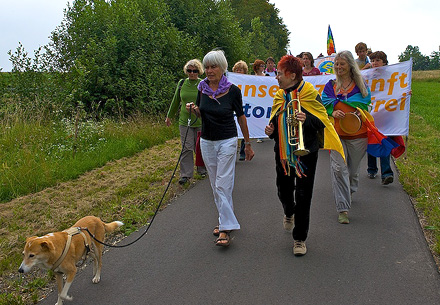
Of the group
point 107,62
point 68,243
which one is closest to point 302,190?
point 68,243

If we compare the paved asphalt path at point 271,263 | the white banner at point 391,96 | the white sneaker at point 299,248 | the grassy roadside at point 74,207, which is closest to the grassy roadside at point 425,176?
the paved asphalt path at point 271,263

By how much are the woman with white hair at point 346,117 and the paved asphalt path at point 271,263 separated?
0.43 metres

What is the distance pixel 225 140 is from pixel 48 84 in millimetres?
9792

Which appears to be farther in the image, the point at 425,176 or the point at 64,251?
the point at 425,176

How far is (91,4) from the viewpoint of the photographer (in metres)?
15.0

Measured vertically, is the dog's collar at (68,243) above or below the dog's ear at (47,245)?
below

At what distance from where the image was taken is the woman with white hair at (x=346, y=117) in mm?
5656

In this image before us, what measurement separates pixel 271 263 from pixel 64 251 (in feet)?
6.74

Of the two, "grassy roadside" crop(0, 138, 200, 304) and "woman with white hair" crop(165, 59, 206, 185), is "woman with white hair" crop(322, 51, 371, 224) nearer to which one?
"woman with white hair" crop(165, 59, 206, 185)

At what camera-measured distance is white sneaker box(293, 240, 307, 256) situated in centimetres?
468

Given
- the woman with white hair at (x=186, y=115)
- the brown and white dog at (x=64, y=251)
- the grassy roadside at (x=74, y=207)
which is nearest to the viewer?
the brown and white dog at (x=64, y=251)

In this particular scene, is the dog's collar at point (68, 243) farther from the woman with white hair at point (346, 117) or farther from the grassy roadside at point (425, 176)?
the grassy roadside at point (425, 176)

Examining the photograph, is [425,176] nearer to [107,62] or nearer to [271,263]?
[271,263]

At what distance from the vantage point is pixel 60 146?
9477 millimetres
